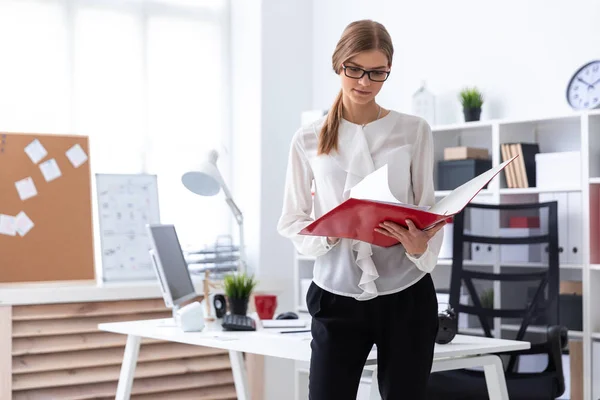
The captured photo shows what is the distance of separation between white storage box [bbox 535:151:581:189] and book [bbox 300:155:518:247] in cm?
203

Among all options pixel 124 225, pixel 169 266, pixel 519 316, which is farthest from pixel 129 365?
pixel 519 316

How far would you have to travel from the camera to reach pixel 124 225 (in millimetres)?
4445

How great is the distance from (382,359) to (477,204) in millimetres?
1957

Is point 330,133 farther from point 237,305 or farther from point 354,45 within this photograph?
point 237,305

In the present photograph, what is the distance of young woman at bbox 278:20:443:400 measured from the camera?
5.68ft

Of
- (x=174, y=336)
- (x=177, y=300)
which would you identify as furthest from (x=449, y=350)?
(x=177, y=300)

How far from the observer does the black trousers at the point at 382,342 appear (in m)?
1.73

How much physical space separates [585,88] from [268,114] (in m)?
1.88

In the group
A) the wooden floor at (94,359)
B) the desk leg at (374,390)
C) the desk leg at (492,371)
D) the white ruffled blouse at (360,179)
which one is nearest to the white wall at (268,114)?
the wooden floor at (94,359)

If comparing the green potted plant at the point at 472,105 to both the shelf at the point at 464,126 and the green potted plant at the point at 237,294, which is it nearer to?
the shelf at the point at 464,126

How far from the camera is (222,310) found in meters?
3.14

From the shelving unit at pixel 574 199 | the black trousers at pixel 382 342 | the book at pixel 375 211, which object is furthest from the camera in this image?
the shelving unit at pixel 574 199

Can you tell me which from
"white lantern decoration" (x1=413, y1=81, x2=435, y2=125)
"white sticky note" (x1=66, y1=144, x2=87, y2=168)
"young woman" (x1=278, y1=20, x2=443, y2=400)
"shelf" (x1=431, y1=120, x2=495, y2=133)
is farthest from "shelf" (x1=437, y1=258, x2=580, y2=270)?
"young woman" (x1=278, y1=20, x2=443, y2=400)

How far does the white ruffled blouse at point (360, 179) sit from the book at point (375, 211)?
0.06m
